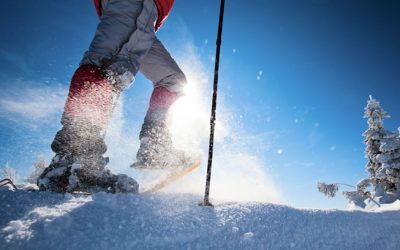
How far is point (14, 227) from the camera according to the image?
1.36 meters

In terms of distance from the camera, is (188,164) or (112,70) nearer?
(112,70)

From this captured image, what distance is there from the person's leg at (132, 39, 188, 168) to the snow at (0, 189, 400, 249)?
1422 millimetres

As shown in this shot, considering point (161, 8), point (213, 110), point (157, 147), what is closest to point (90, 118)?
point (157, 147)

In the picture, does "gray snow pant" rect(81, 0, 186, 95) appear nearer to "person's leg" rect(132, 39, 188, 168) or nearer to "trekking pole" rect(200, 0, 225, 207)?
"person's leg" rect(132, 39, 188, 168)

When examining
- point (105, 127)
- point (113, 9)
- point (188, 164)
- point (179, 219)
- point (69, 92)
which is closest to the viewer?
point (179, 219)

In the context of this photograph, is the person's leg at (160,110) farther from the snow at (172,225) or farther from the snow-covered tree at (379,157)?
the snow-covered tree at (379,157)

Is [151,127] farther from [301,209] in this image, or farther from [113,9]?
[301,209]

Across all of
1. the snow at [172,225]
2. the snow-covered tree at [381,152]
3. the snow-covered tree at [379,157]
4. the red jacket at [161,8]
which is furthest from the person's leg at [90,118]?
the snow-covered tree at [381,152]

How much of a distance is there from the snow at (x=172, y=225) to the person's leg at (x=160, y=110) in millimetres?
1422

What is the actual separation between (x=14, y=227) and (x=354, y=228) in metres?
2.27

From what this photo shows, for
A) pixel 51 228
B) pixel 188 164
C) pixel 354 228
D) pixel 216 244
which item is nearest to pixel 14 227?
pixel 51 228

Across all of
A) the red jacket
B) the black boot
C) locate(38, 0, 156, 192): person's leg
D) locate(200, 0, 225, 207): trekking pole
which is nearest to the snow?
locate(200, 0, 225, 207): trekking pole

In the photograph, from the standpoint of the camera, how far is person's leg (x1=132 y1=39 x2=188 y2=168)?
369 centimetres

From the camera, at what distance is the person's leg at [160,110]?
3.69 meters
